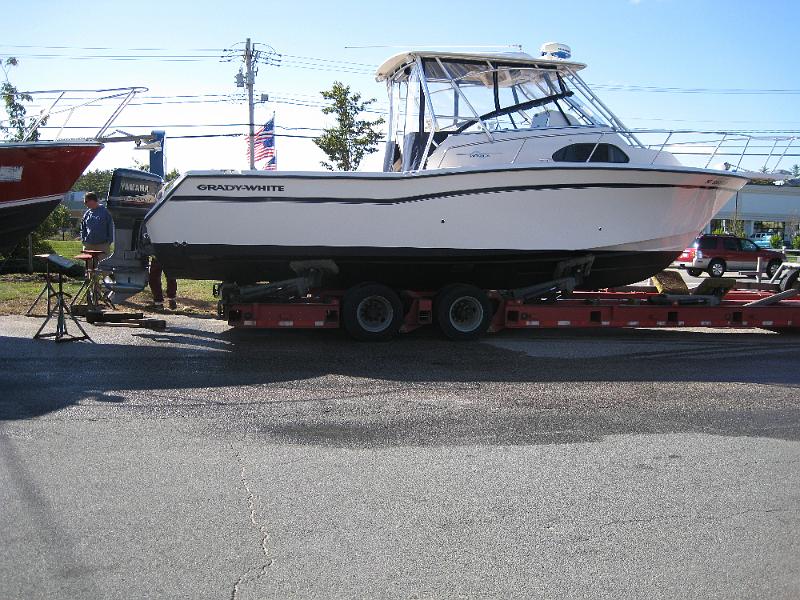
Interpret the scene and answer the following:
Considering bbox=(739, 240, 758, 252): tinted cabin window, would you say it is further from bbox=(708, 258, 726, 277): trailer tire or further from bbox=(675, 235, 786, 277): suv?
bbox=(708, 258, 726, 277): trailer tire

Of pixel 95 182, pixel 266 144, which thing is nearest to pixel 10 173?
pixel 266 144

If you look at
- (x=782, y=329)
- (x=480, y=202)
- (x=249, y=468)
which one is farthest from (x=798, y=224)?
(x=249, y=468)

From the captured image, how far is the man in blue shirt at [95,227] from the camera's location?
40.6 ft

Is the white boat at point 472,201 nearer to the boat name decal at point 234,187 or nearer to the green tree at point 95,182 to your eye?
the boat name decal at point 234,187

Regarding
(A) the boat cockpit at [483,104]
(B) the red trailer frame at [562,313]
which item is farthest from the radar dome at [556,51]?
(B) the red trailer frame at [562,313]

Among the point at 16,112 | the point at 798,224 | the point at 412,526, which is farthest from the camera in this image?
the point at 798,224

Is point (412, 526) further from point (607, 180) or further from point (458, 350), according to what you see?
point (607, 180)

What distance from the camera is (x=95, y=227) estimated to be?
12367mm

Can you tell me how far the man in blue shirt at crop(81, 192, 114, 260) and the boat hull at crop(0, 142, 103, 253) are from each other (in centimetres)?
52

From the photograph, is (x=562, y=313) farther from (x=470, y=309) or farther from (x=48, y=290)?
(x=48, y=290)

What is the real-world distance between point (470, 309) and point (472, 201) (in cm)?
142

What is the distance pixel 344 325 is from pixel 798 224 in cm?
Result: 5471

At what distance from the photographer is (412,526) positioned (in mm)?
4438

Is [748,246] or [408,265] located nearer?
[408,265]
